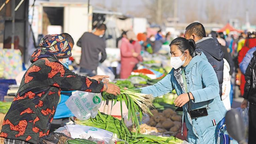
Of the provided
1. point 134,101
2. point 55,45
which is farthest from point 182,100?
point 55,45

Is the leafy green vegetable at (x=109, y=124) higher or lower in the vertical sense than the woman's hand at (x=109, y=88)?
lower

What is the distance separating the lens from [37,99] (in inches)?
163

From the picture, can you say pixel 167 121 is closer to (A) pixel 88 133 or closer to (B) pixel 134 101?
(B) pixel 134 101

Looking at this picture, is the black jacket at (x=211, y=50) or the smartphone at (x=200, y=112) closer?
the smartphone at (x=200, y=112)

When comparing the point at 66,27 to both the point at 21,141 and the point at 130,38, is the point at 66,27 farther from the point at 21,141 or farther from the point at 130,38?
the point at 21,141

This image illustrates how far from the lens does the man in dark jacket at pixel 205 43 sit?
582 cm

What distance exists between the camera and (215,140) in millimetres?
4945

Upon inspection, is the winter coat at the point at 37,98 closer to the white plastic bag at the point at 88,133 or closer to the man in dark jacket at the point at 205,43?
the white plastic bag at the point at 88,133

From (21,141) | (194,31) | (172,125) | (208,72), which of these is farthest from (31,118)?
(172,125)

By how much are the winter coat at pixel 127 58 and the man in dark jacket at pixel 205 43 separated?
717cm

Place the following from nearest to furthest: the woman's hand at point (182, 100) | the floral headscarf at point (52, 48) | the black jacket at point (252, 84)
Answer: the floral headscarf at point (52, 48), the woman's hand at point (182, 100), the black jacket at point (252, 84)

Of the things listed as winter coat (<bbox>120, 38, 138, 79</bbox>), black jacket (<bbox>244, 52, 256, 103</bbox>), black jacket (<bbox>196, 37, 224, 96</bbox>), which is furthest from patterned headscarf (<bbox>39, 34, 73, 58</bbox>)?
winter coat (<bbox>120, 38, 138, 79</bbox>)

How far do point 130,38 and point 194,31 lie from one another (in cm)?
827

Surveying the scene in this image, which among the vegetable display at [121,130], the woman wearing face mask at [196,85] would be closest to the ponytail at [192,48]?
the woman wearing face mask at [196,85]
